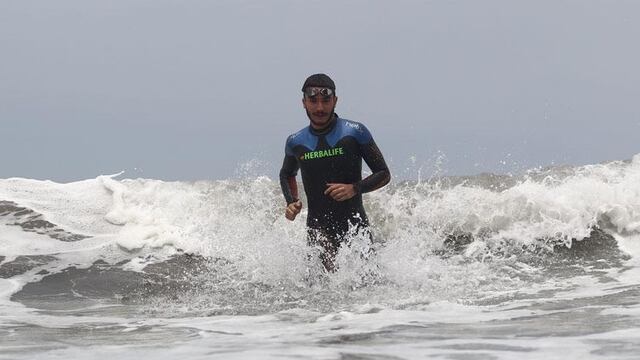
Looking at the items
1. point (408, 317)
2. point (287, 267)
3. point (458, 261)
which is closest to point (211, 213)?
point (458, 261)

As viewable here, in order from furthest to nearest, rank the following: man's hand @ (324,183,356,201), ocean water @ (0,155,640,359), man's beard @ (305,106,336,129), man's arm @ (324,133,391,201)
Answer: man's beard @ (305,106,336,129) < man's arm @ (324,133,391,201) < man's hand @ (324,183,356,201) < ocean water @ (0,155,640,359)

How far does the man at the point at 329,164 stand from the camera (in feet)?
20.5

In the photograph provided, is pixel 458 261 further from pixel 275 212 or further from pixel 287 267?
pixel 275 212

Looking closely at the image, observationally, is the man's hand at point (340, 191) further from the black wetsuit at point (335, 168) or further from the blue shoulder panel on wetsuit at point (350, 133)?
the blue shoulder panel on wetsuit at point (350, 133)

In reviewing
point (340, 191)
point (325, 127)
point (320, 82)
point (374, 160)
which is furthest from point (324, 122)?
point (340, 191)

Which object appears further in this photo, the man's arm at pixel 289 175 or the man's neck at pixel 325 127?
the man's arm at pixel 289 175

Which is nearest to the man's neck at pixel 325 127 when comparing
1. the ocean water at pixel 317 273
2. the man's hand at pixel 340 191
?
the man's hand at pixel 340 191

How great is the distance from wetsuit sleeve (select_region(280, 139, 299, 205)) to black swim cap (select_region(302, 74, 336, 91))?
665 mm

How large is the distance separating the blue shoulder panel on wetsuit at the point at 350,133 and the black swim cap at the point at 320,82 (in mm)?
354

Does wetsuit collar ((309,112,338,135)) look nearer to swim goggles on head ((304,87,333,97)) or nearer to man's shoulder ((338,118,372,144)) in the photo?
man's shoulder ((338,118,372,144))

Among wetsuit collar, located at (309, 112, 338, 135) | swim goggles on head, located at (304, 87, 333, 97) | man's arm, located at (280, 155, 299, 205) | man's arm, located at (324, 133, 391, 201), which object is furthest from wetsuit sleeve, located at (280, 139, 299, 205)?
swim goggles on head, located at (304, 87, 333, 97)

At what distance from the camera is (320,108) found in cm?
624

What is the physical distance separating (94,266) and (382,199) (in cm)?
495

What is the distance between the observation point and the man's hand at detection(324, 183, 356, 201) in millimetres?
5921
